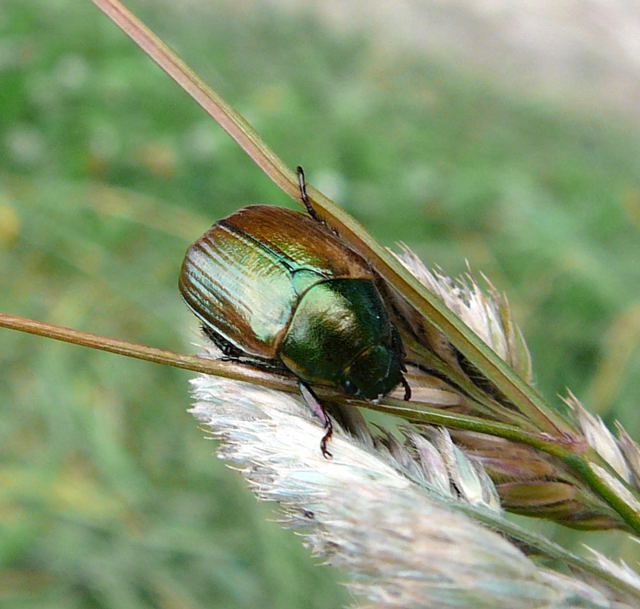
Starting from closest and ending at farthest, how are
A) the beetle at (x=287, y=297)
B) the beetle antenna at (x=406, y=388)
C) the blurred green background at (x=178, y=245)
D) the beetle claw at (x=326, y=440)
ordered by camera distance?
the beetle claw at (x=326, y=440), the beetle antenna at (x=406, y=388), the beetle at (x=287, y=297), the blurred green background at (x=178, y=245)

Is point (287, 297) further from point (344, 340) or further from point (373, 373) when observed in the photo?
point (373, 373)

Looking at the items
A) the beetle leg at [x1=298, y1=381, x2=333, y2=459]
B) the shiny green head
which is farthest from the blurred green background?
the beetle leg at [x1=298, y1=381, x2=333, y2=459]

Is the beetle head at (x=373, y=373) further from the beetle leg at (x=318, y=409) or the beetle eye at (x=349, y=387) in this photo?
the beetle leg at (x=318, y=409)

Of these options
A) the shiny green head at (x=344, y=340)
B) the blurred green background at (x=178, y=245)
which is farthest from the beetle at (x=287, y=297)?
the blurred green background at (x=178, y=245)

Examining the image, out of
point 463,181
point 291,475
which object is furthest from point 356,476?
point 463,181

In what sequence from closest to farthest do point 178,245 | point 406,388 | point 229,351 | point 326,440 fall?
point 326,440 < point 406,388 < point 229,351 < point 178,245

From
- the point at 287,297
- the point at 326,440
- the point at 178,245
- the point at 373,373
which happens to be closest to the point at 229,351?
the point at 287,297

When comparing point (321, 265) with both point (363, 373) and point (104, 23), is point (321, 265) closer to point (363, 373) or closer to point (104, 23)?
point (363, 373)
